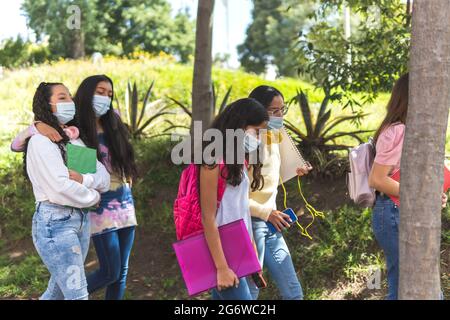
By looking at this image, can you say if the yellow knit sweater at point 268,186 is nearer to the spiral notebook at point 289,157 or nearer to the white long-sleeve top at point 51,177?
the spiral notebook at point 289,157

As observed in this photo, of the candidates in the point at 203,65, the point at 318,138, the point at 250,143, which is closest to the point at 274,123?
the point at 250,143

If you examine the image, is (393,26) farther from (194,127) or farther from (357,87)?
(194,127)

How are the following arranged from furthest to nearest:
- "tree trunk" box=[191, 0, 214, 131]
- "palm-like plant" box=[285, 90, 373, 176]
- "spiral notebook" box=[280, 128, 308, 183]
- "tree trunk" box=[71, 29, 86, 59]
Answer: "tree trunk" box=[71, 29, 86, 59]
"palm-like plant" box=[285, 90, 373, 176]
"tree trunk" box=[191, 0, 214, 131]
"spiral notebook" box=[280, 128, 308, 183]

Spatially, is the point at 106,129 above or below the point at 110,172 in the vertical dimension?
above

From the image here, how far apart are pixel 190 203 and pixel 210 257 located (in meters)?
0.29

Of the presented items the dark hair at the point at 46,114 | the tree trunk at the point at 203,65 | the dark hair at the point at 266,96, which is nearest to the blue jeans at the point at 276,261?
the dark hair at the point at 266,96

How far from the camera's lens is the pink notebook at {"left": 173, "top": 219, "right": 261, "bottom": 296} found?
3.63 m

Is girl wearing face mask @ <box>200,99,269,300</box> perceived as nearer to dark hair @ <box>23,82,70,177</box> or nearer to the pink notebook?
the pink notebook

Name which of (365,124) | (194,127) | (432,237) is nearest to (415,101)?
(432,237)

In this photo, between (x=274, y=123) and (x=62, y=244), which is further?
(x=274, y=123)

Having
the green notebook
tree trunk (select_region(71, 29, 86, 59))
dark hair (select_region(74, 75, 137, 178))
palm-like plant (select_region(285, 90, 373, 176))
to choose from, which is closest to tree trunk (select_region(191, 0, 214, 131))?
palm-like plant (select_region(285, 90, 373, 176))

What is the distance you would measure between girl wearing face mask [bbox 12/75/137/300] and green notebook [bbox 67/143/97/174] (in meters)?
0.27

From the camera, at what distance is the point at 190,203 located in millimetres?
3646

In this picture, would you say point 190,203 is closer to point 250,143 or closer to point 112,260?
point 250,143
